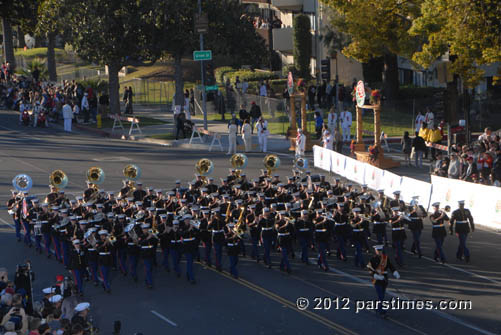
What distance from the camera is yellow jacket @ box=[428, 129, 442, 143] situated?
3109cm

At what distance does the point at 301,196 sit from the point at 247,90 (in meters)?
28.0

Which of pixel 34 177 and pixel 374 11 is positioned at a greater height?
pixel 374 11

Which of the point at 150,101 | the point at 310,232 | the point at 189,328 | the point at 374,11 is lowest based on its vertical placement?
the point at 189,328

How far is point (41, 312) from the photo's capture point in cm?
1348

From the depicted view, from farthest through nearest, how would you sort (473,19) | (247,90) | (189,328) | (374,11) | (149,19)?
(247,90)
(149,19)
(374,11)
(473,19)
(189,328)

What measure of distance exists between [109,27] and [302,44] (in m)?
16.7

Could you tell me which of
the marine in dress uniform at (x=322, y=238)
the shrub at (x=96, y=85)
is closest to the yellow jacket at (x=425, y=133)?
the marine in dress uniform at (x=322, y=238)

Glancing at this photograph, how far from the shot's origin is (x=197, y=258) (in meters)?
20.3

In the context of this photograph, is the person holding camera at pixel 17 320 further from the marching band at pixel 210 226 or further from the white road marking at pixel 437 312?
the white road marking at pixel 437 312

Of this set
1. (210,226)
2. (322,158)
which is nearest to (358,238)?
(210,226)

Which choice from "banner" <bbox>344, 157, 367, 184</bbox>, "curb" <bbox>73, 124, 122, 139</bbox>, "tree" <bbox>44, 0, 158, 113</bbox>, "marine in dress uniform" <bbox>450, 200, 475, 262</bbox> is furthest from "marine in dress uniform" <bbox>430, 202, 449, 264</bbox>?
"curb" <bbox>73, 124, 122, 139</bbox>

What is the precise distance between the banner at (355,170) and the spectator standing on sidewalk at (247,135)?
19.8 ft

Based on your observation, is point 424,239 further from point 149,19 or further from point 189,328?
point 149,19

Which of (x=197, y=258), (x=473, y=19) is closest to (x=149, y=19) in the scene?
(x=473, y=19)
